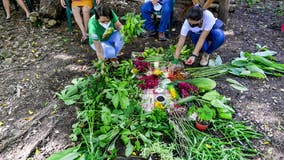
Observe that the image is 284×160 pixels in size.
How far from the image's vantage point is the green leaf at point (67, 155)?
7.70ft

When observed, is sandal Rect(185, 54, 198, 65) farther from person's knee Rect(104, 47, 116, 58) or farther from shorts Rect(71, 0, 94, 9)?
shorts Rect(71, 0, 94, 9)

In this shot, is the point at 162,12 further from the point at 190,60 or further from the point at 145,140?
the point at 145,140

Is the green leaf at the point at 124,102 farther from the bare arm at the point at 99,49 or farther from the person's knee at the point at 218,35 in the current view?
the person's knee at the point at 218,35

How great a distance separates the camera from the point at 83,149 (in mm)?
2455

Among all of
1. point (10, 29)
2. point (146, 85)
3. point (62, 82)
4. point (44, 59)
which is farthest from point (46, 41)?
point (146, 85)

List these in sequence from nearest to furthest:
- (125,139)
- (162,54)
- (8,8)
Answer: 1. (125,139)
2. (162,54)
3. (8,8)

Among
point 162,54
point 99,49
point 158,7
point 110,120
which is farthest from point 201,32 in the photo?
point 110,120

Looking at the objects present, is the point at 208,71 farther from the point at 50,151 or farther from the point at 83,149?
the point at 50,151

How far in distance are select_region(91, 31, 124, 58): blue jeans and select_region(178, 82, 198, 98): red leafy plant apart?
0.98 meters

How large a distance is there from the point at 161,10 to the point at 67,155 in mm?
2533

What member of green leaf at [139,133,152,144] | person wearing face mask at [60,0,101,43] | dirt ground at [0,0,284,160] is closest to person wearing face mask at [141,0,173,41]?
dirt ground at [0,0,284,160]

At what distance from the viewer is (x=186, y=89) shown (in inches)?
117

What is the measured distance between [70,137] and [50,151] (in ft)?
A: 0.68

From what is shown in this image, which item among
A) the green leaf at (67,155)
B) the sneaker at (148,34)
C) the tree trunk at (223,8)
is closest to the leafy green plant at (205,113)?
the green leaf at (67,155)
